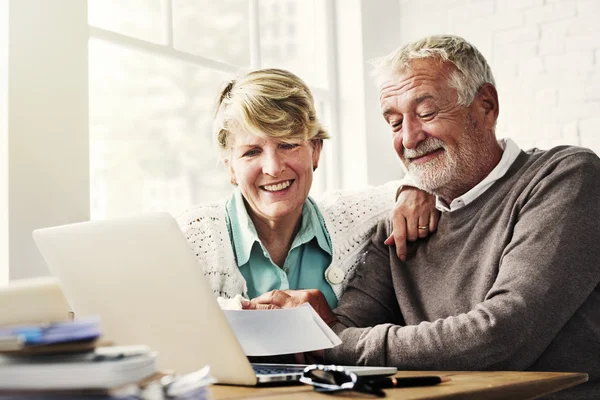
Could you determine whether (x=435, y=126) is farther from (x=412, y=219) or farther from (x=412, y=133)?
(x=412, y=219)

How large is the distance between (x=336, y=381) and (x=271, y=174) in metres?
1.05

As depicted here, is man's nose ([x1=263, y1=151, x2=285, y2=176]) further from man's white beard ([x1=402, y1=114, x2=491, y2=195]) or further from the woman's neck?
man's white beard ([x1=402, y1=114, x2=491, y2=195])

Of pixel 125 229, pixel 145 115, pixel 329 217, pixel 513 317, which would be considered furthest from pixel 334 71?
pixel 125 229

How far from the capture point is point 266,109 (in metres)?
2.05

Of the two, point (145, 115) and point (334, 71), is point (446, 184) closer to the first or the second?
point (145, 115)

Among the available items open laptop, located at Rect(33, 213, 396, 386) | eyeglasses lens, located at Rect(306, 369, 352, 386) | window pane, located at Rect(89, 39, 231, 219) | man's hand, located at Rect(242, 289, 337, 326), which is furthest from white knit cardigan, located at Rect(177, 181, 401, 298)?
eyeglasses lens, located at Rect(306, 369, 352, 386)

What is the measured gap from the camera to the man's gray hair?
2049mm

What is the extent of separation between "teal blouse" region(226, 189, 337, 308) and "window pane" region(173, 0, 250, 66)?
1122 millimetres

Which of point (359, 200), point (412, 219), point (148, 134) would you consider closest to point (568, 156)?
point (412, 219)

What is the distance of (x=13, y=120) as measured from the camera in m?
1.98

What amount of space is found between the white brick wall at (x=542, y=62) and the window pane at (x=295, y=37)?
28.8 inches

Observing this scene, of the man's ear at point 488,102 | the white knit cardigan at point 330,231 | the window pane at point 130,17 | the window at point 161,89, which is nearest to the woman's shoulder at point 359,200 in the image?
the white knit cardigan at point 330,231

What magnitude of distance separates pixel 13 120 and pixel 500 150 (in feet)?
4.41

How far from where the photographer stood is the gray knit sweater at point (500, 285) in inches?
60.6
